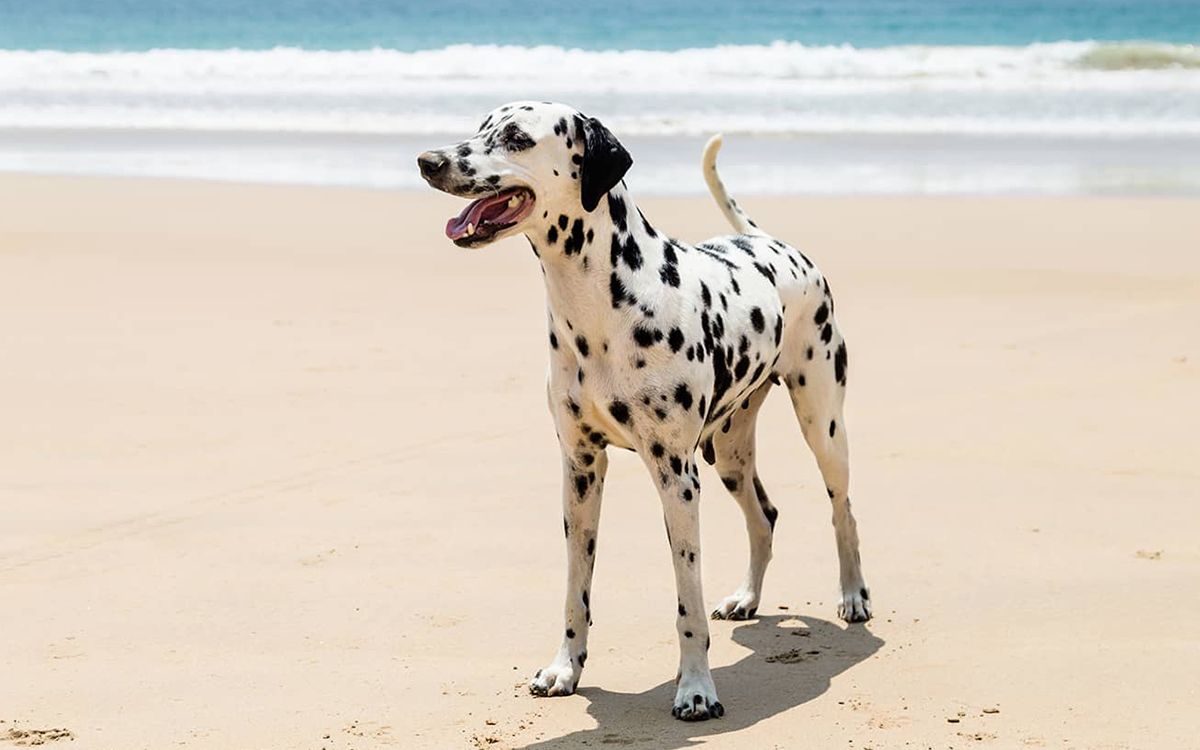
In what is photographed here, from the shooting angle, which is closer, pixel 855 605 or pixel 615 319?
pixel 615 319

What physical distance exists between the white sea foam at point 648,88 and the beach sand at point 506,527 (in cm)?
1430

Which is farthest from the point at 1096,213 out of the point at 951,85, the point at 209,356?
the point at 951,85

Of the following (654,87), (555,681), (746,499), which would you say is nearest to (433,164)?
(555,681)

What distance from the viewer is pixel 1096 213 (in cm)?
1644

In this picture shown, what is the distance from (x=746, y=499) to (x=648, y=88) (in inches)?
1090

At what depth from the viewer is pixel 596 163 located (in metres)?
4.91

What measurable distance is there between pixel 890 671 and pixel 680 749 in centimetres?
107

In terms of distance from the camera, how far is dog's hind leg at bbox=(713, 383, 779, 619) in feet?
20.8

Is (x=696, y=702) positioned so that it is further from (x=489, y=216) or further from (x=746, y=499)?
(x=489, y=216)

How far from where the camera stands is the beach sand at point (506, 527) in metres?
5.34

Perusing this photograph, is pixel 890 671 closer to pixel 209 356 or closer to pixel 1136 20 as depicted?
pixel 209 356

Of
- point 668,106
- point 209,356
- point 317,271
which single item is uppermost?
point 668,106

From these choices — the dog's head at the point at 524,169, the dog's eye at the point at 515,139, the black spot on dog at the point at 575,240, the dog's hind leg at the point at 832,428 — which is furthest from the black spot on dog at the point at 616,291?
the dog's hind leg at the point at 832,428

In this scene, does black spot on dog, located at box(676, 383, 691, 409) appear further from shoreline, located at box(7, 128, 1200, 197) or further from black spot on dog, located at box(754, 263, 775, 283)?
shoreline, located at box(7, 128, 1200, 197)
